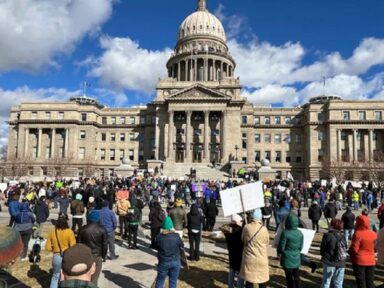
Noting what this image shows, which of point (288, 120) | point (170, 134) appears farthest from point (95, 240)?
point (288, 120)

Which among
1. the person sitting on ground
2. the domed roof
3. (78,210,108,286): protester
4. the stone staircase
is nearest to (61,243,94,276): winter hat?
the person sitting on ground

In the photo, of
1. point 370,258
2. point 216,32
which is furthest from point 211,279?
point 216,32

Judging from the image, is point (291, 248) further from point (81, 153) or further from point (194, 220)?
point (81, 153)

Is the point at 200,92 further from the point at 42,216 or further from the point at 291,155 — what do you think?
the point at 42,216

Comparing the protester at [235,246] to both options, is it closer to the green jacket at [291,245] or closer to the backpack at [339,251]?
the green jacket at [291,245]

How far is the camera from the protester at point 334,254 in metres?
8.46

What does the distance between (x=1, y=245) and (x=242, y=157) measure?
78352mm

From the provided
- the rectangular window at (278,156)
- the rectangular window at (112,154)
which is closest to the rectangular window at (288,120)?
the rectangular window at (278,156)

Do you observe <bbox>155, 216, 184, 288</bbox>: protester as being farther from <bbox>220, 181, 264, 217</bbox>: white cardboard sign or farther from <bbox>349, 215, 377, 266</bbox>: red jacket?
<bbox>349, 215, 377, 266</bbox>: red jacket

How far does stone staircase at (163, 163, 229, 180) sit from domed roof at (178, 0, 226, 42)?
49.5 metres

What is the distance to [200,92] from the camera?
236 feet

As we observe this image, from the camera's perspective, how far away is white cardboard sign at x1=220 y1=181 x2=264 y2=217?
31.7 feet

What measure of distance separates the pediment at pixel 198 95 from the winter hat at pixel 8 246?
68.7 meters

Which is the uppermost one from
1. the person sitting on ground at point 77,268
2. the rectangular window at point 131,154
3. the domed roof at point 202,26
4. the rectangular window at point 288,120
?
the domed roof at point 202,26
